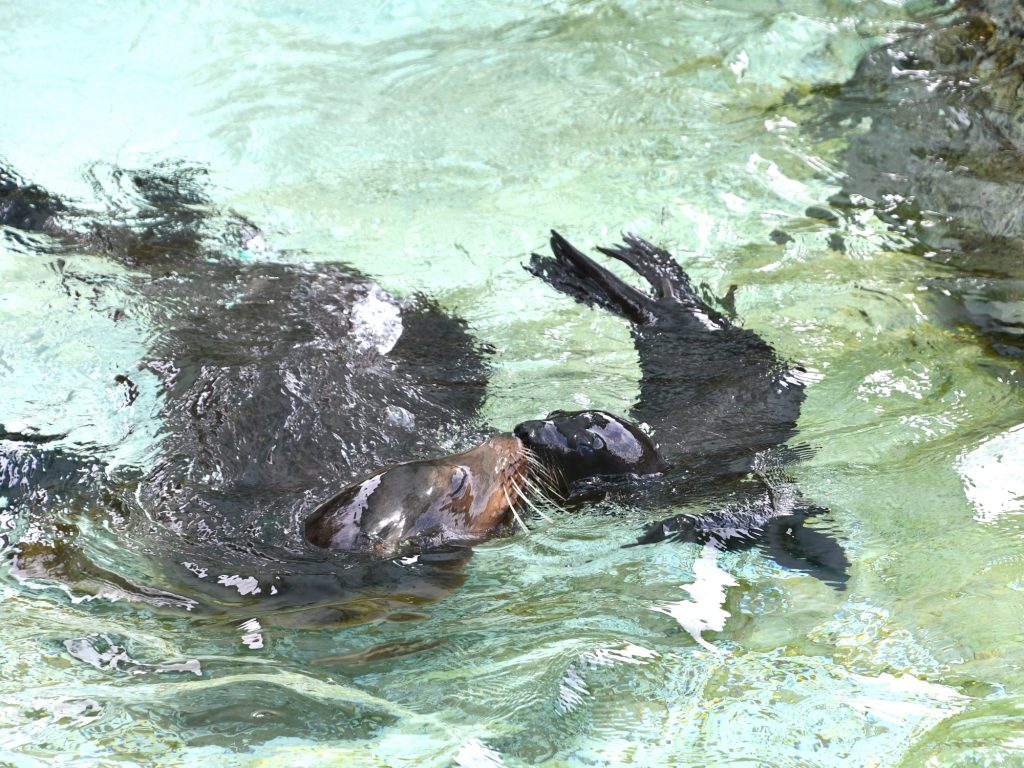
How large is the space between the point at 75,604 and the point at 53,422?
3.74ft

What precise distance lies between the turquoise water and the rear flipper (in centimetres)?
25

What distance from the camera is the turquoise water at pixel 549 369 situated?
209 centimetres

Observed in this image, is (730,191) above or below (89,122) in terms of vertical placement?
below

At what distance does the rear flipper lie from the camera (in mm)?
4043

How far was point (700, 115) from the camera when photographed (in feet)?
18.6

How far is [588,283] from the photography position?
4.12 meters

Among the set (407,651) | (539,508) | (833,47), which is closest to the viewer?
(407,651)

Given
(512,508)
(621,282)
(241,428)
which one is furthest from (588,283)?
(241,428)

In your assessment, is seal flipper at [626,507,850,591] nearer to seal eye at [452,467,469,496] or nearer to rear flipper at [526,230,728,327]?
seal eye at [452,467,469,496]

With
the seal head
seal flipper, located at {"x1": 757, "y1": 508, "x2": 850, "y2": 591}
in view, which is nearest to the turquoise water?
seal flipper, located at {"x1": 757, "y1": 508, "x2": 850, "y2": 591}

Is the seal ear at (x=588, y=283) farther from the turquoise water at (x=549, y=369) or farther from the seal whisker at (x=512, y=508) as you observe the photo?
the seal whisker at (x=512, y=508)

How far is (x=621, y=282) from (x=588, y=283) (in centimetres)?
14

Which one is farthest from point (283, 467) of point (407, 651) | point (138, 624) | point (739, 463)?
point (739, 463)

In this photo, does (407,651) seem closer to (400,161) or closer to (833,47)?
(400,161)
